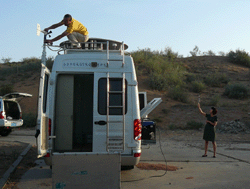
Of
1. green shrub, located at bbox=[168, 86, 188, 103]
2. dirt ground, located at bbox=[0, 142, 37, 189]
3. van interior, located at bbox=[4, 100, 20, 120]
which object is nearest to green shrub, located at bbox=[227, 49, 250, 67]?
green shrub, located at bbox=[168, 86, 188, 103]

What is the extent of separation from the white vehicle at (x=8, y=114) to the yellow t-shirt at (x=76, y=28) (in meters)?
7.64

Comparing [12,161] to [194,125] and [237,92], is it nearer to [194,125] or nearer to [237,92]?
[194,125]

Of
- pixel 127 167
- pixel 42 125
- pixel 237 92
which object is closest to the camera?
pixel 42 125

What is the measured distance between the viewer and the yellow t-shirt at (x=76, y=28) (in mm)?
8687

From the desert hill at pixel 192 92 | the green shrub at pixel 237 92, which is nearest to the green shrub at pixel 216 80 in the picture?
the desert hill at pixel 192 92

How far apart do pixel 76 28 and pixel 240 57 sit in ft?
133

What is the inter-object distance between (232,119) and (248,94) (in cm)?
946

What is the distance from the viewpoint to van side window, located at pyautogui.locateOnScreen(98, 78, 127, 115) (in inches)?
281

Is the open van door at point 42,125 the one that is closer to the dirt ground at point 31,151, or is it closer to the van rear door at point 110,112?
the van rear door at point 110,112

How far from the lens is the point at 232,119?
2261 centimetres

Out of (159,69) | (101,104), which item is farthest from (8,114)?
(159,69)

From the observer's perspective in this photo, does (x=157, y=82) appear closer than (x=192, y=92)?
Yes

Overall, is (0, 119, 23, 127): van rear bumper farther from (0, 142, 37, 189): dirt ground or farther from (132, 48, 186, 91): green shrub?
(132, 48, 186, 91): green shrub

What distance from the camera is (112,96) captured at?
23.7ft
